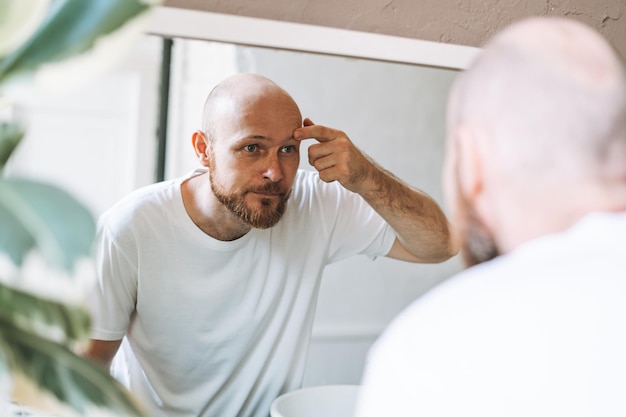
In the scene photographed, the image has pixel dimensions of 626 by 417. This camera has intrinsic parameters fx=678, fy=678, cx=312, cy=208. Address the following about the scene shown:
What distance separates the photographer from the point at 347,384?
0.93 meters

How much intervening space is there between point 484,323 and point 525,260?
60mm

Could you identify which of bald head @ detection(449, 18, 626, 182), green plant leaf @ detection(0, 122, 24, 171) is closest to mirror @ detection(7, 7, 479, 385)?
green plant leaf @ detection(0, 122, 24, 171)

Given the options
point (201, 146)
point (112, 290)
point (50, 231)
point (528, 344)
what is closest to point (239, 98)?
point (201, 146)

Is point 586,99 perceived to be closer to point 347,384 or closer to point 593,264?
point 593,264

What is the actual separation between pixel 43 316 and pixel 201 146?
0.40 metres

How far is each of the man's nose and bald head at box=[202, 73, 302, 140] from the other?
7 cm

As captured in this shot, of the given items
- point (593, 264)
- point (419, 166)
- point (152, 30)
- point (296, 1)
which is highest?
point (296, 1)

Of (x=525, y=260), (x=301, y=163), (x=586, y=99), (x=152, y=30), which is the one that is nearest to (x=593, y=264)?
(x=525, y=260)

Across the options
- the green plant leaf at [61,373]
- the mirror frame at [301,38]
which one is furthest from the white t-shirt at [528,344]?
the mirror frame at [301,38]

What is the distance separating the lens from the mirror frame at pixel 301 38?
3.17ft

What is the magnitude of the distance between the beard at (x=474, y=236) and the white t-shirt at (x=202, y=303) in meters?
0.33

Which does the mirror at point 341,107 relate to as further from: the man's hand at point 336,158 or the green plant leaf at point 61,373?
the green plant leaf at point 61,373

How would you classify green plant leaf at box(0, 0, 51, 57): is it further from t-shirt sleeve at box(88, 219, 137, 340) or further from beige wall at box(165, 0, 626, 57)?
beige wall at box(165, 0, 626, 57)

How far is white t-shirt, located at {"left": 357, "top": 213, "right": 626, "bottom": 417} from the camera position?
454mm
